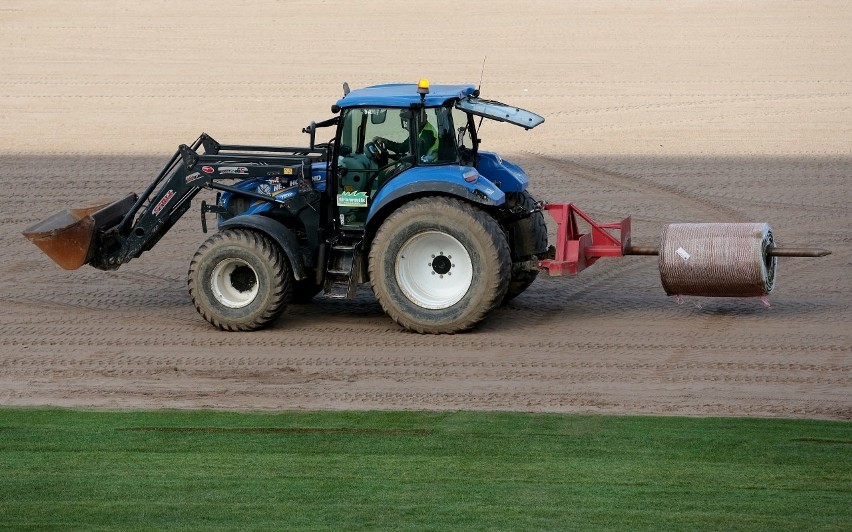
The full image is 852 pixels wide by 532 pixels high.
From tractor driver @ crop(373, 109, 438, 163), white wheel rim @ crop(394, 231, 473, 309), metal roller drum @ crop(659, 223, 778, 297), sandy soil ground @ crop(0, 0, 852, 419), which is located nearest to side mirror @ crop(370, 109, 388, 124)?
tractor driver @ crop(373, 109, 438, 163)

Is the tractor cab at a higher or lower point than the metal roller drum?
higher

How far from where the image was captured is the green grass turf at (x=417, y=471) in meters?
7.18

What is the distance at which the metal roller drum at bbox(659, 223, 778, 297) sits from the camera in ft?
37.3

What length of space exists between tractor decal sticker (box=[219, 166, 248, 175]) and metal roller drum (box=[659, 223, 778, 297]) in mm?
3767

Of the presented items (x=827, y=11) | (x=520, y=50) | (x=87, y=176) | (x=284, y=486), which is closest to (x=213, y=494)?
(x=284, y=486)

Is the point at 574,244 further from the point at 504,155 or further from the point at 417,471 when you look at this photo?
the point at 504,155

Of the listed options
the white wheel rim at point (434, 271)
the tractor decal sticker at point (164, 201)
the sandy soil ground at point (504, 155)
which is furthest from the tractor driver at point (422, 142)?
the tractor decal sticker at point (164, 201)

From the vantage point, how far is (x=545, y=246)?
12297mm

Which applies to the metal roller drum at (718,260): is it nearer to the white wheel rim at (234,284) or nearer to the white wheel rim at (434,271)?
the white wheel rim at (434,271)

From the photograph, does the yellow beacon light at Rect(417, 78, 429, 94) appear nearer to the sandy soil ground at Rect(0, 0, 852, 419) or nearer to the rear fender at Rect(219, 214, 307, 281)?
the rear fender at Rect(219, 214, 307, 281)

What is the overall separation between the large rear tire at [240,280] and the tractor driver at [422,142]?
4.42 feet

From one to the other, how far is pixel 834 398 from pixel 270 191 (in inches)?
206

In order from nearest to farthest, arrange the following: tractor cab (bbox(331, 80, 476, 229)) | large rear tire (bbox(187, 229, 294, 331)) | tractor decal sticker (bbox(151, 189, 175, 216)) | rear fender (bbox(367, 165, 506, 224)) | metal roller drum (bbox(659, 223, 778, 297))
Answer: rear fender (bbox(367, 165, 506, 224))
metal roller drum (bbox(659, 223, 778, 297))
tractor cab (bbox(331, 80, 476, 229))
large rear tire (bbox(187, 229, 294, 331))
tractor decal sticker (bbox(151, 189, 175, 216))

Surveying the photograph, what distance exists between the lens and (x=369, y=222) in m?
11.5
